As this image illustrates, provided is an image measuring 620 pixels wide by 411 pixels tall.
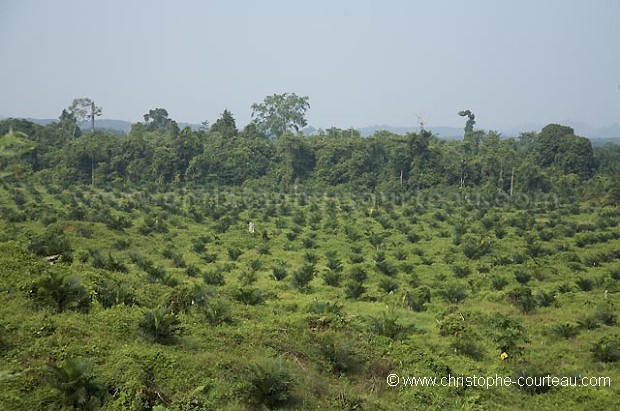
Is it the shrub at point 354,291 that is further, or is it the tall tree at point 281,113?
the tall tree at point 281,113

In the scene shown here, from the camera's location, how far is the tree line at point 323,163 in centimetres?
5275

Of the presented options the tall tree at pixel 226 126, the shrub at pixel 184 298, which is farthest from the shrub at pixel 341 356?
the tall tree at pixel 226 126

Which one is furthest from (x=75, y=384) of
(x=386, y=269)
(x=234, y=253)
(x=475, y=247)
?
(x=475, y=247)

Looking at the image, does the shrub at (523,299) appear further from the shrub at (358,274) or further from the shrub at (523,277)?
the shrub at (358,274)

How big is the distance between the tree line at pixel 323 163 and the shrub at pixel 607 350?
37717 millimetres

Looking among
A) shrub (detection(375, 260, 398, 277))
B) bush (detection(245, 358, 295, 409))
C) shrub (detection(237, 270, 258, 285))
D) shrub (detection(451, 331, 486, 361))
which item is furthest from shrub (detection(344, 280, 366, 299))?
bush (detection(245, 358, 295, 409))

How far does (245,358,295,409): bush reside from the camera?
8.45m

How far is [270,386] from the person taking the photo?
27.7 ft

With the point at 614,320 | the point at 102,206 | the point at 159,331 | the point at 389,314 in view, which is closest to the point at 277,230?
the point at 102,206

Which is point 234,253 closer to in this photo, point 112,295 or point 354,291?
point 354,291

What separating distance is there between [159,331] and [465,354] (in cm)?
739

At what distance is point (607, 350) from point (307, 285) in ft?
34.7

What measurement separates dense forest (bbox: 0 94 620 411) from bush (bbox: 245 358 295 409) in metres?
0.03

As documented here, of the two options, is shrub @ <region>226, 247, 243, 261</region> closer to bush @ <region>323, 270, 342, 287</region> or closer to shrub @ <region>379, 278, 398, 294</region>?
bush @ <region>323, 270, 342, 287</region>
